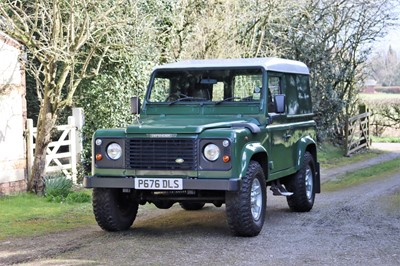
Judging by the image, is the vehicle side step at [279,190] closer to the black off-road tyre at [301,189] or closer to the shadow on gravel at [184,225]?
the black off-road tyre at [301,189]

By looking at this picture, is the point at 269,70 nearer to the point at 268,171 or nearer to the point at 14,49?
the point at 268,171

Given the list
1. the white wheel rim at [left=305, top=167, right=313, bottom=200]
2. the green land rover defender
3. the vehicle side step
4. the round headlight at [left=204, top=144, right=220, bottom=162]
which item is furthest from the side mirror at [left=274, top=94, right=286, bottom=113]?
the white wheel rim at [left=305, top=167, right=313, bottom=200]

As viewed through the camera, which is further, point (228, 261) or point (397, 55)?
point (397, 55)

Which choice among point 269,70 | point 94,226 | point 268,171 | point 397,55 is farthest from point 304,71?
point 397,55

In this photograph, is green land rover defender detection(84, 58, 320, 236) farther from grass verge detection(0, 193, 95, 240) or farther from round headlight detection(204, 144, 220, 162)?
grass verge detection(0, 193, 95, 240)

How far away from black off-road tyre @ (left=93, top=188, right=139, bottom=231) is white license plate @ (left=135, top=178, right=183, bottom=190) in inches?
24.7

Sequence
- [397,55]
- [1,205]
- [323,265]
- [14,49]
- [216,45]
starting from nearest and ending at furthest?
[323,265] < [1,205] < [14,49] < [216,45] < [397,55]

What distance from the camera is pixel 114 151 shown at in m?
9.32

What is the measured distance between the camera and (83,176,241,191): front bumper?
8.69 metres

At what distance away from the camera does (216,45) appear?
1867cm

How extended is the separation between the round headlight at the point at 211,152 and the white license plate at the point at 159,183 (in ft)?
1.45

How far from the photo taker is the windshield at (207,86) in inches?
411

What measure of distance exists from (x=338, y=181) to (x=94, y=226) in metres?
8.55

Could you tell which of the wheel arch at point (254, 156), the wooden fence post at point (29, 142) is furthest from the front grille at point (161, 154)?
the wooden fence post at point (29, 142)
